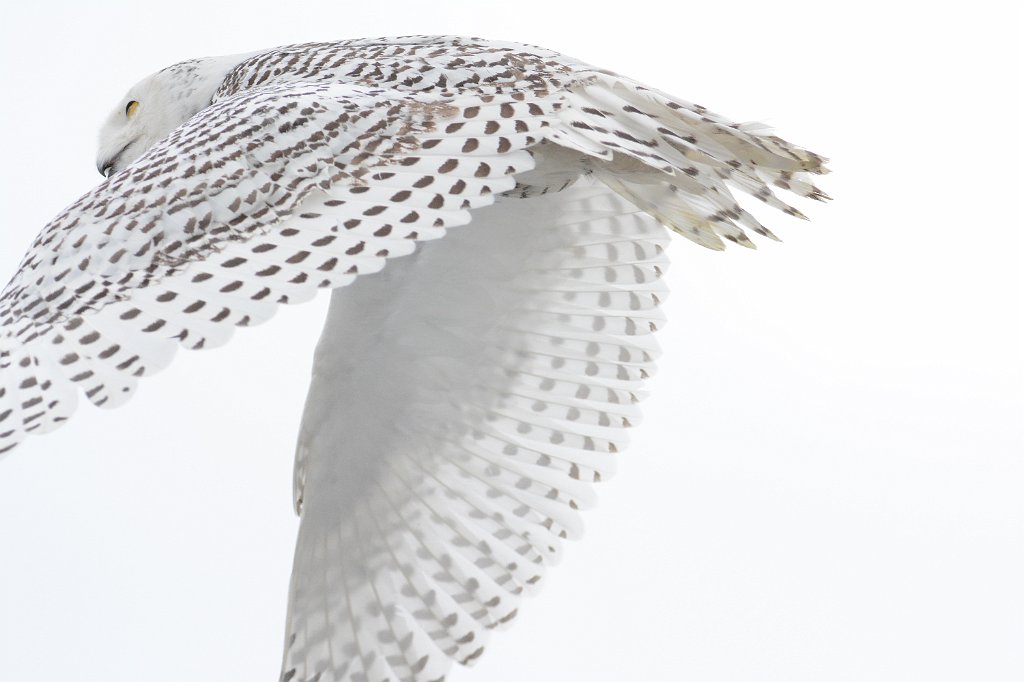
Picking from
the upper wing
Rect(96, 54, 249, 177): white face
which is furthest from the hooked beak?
the upper wing

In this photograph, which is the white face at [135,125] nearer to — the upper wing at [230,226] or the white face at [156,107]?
the white face at [156,107]

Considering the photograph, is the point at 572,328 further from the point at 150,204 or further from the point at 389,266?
the point at 150,204

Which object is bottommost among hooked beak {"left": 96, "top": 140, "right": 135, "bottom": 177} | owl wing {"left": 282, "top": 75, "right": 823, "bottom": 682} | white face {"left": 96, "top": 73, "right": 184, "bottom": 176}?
owl wing {"left": 282, "top": 75, "right": 823, "bottom": 682}

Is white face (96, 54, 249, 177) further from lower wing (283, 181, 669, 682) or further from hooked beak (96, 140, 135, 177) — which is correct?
lower wing (283, 181, 669, 682)

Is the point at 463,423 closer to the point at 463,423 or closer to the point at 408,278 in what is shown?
the point at 463,423

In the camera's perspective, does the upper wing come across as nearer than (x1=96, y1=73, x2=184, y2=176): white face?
Yes

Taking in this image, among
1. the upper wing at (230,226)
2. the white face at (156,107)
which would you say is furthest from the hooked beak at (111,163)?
the upper wing at (230,226)

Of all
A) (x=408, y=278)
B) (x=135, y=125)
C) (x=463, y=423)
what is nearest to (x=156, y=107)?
(x=135, y=125)

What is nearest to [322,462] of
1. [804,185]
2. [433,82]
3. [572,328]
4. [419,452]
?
[419,452]
